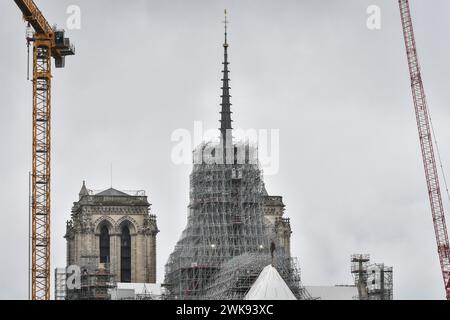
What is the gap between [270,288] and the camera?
172m

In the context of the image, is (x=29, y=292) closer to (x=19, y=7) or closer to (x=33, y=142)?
(x=33, y=142)

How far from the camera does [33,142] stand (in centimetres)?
19050

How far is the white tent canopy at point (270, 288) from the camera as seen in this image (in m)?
170

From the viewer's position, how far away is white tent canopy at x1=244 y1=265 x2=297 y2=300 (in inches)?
6678
